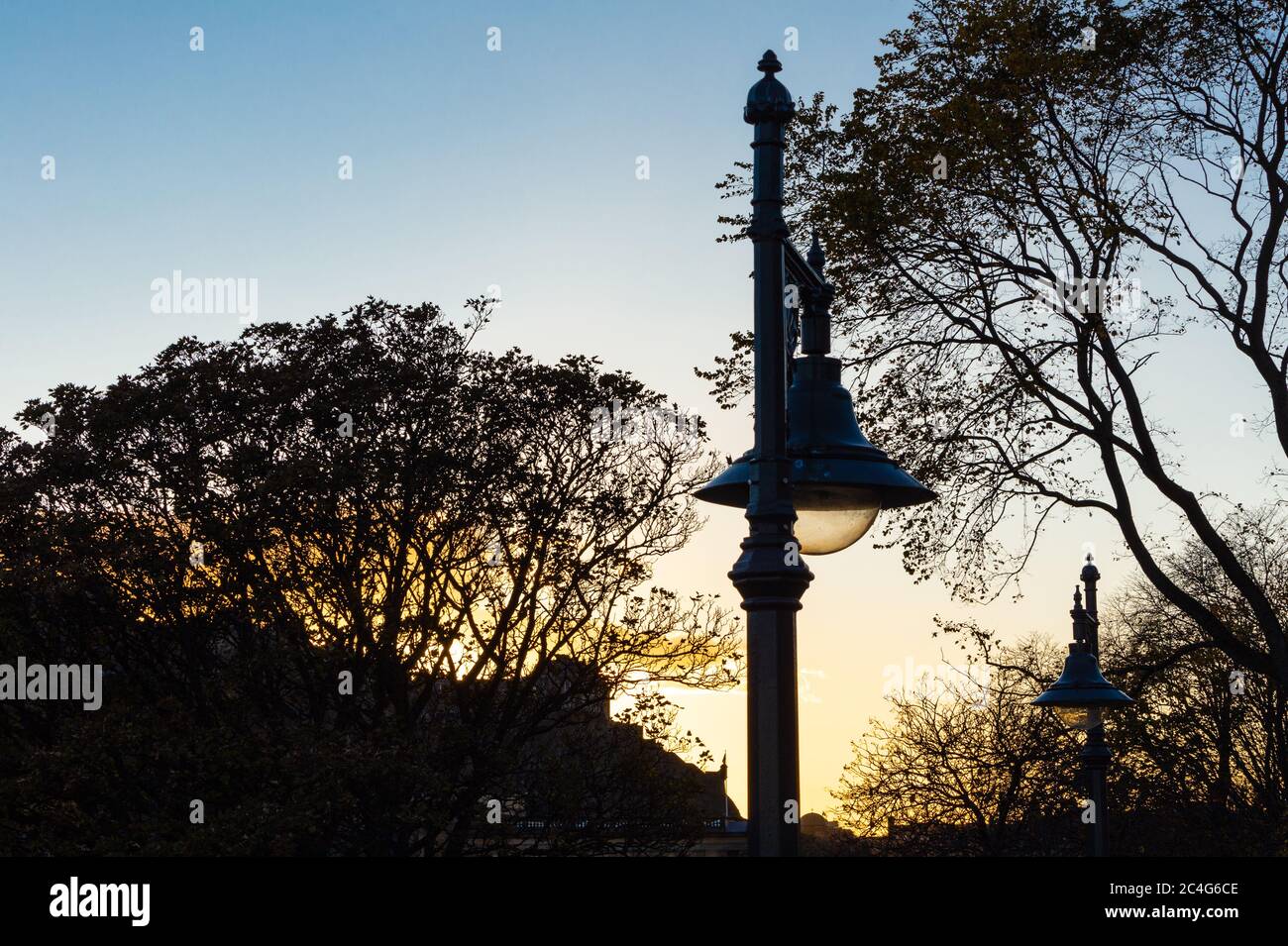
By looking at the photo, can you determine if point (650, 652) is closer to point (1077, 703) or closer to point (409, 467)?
point (409, 467)

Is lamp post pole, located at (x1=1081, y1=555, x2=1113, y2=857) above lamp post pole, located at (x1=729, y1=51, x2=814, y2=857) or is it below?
below

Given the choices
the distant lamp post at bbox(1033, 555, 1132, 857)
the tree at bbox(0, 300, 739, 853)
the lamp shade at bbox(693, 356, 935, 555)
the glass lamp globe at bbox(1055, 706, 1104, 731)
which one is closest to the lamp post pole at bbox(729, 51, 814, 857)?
the lamp shade at bbox(693, 356, 935, 555)

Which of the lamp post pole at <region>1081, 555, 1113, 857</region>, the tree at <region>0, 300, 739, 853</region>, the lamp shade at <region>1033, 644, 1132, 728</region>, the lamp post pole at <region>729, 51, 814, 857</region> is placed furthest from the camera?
the tree at <region>0, 300, 739, 853</region>

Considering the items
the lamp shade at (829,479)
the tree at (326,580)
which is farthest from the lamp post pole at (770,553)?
the tree at (326,580)

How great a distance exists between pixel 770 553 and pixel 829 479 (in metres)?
0.53

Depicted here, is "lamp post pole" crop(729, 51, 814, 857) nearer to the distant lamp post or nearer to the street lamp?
the street lamp

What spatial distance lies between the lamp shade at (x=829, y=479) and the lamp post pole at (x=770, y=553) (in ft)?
0.59

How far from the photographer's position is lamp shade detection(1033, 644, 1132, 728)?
16.8 m

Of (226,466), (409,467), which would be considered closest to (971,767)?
(409,467)

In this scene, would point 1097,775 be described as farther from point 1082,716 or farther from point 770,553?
point 770,553
